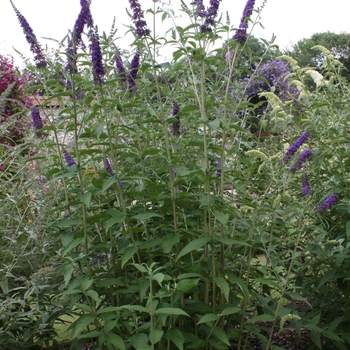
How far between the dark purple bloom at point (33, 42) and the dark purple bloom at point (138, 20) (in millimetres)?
556

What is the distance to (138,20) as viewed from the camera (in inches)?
101

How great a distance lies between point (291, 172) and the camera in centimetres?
254

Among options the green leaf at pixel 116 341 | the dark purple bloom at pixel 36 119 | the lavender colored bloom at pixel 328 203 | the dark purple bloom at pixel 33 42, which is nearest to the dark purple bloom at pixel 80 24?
the dark purple bloom at pixel 33 42

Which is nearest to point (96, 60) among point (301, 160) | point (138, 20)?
point (138, 20)

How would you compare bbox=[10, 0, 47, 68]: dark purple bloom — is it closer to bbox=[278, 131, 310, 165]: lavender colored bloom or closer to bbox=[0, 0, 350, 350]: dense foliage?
bbox=[0, 0, 350, 350]: dense foliage

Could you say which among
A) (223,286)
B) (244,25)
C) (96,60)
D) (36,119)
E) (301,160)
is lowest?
(223,286)

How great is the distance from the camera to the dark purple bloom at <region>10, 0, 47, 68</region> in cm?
242

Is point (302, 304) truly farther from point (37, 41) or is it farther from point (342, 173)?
point (37, 41)

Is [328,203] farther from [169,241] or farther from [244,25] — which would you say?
[244,25]

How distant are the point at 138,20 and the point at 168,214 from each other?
115cm

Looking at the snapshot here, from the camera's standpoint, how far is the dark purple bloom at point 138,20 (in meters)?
2.55

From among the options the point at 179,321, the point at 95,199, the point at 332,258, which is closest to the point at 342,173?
the point at 332,258

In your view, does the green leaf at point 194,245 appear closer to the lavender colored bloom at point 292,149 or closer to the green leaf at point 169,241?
the green leaf at point 169,241

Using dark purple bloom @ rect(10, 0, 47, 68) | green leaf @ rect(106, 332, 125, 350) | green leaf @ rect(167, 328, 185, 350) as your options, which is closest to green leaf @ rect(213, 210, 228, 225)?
green leaf @ rect(167, 328, 185, 350)
